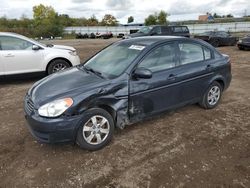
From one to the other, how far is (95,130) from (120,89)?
2.29 ft

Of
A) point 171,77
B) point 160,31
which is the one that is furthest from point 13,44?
point 160,31

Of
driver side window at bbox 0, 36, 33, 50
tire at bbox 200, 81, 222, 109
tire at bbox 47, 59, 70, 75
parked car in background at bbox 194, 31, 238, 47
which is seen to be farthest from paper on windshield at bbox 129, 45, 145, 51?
parked car in background at bbox 194, 31, 238, 47

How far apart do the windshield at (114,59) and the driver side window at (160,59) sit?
0.64 feet

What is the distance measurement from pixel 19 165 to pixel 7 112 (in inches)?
82.1

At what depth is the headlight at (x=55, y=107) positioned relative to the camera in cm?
302

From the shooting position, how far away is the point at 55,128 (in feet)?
9.87

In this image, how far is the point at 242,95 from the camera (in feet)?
18.8

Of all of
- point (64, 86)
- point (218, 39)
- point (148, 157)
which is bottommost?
point (148, 157)

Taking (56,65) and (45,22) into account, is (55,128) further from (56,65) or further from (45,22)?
(45,22)

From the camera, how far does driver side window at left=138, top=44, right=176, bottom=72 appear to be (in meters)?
3.76

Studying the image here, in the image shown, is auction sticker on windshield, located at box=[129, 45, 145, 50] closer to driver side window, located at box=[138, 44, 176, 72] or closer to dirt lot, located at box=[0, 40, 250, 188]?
driver side window, located at box=[138, 44, 176, 72]

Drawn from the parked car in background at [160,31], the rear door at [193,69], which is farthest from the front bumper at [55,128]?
the parked car in background at [160,31]

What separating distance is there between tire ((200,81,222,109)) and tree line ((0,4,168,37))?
166 ft

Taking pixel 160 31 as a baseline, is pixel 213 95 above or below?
below
